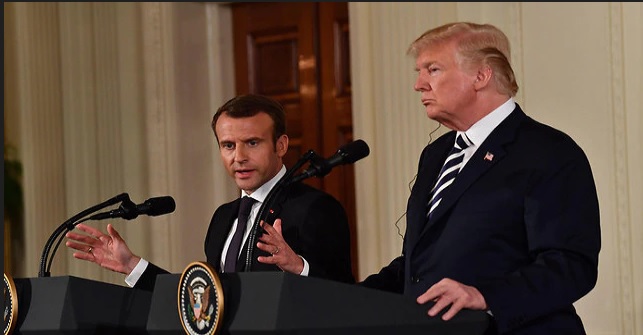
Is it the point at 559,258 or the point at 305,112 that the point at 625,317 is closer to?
the point at 305,112

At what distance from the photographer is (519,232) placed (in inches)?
110

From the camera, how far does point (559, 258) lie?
2.67 meters

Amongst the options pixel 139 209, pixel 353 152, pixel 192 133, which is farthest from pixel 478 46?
pixel 192 133

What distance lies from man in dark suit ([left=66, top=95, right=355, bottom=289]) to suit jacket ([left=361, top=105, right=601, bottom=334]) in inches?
22.9

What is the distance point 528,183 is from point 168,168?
5196mm

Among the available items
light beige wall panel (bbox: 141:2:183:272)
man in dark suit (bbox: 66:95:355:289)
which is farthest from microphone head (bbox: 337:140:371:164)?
light beige wall panel (bbox: 141:2:183:272)

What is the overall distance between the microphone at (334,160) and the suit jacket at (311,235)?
53 centimetres

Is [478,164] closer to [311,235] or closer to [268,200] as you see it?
[268,200]

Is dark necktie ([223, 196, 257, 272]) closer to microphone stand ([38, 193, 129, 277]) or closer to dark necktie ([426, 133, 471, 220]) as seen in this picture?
microphone stand ([38, 193, 129, 277])

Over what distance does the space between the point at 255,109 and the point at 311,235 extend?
0.44m

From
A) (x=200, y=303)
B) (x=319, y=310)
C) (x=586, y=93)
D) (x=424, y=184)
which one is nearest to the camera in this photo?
(x=319, y=310)

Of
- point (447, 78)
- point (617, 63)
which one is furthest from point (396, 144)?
point (447, 78)

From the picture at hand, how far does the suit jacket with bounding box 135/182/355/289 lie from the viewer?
3508 mm

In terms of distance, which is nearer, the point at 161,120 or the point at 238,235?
the point at 238,235
